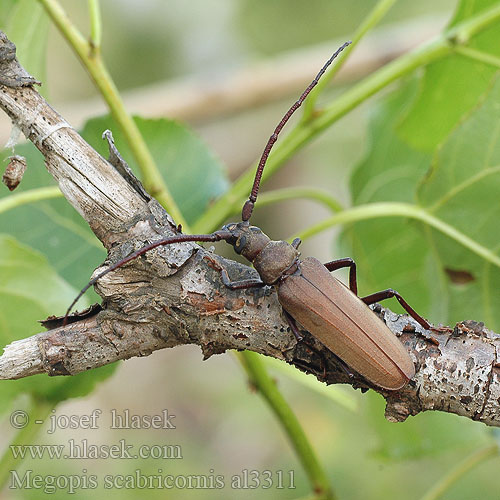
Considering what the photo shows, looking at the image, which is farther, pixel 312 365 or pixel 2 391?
pixel 2 391

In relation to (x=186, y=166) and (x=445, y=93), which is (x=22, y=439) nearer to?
(x=186, y=166)

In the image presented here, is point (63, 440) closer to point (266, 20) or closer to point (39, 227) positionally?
point (39, 227)

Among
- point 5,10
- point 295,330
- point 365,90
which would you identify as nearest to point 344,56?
point 365,90

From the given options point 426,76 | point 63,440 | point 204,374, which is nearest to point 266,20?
point 204,374

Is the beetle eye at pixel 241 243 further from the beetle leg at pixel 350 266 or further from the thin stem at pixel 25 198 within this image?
the thin stem at pixel 25 198

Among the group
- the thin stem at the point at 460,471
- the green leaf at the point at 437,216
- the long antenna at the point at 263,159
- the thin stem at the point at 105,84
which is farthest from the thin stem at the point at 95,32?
the thin stem at the point at 460,471
